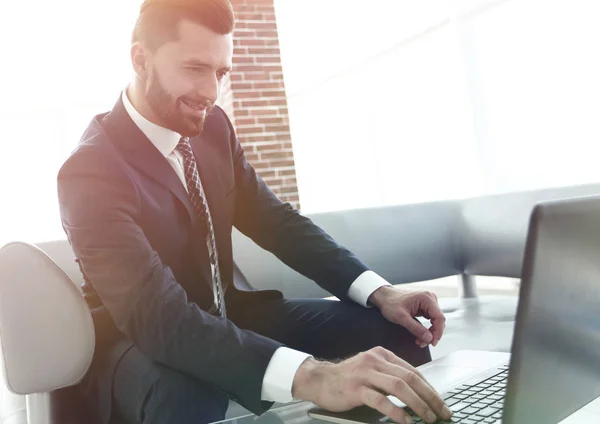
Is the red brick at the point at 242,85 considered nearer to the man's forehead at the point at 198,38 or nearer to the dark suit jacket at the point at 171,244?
the dark suit jacket at the point at 171,244

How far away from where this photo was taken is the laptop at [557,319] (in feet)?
1.77

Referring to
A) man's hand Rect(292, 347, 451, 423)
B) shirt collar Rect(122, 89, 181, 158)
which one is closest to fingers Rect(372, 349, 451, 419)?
man's hand Rect(292, 347, 451, 423)

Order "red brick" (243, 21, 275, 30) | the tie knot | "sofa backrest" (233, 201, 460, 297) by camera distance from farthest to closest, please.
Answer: "red brick" (243, 21, 275, 30), "sofa backrest" (233, 201, 460, 297), the tie knot

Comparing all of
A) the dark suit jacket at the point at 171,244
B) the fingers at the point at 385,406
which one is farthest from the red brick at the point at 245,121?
the fingers at the point at 385,406

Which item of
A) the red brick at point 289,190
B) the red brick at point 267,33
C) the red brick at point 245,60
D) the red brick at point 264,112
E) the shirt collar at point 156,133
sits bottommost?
the red brick at point 289,190

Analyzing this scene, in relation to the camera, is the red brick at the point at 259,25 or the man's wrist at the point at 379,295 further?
the red brick at the point at 259,25

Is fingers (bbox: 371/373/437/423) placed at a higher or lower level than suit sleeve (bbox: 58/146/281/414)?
lower

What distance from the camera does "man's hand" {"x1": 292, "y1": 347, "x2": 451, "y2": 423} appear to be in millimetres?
754

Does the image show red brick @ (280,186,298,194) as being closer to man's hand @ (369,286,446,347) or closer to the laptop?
man's hand @ (369,286,446,347)

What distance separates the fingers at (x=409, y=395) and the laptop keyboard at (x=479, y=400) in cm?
4

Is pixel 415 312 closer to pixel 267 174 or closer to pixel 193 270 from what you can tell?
pixel 193 270

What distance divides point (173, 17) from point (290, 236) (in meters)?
0.61

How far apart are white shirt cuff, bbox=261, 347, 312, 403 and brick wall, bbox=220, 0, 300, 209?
344 cm

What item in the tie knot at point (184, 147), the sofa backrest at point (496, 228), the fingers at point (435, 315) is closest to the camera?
the fingers at point (435, 315)
